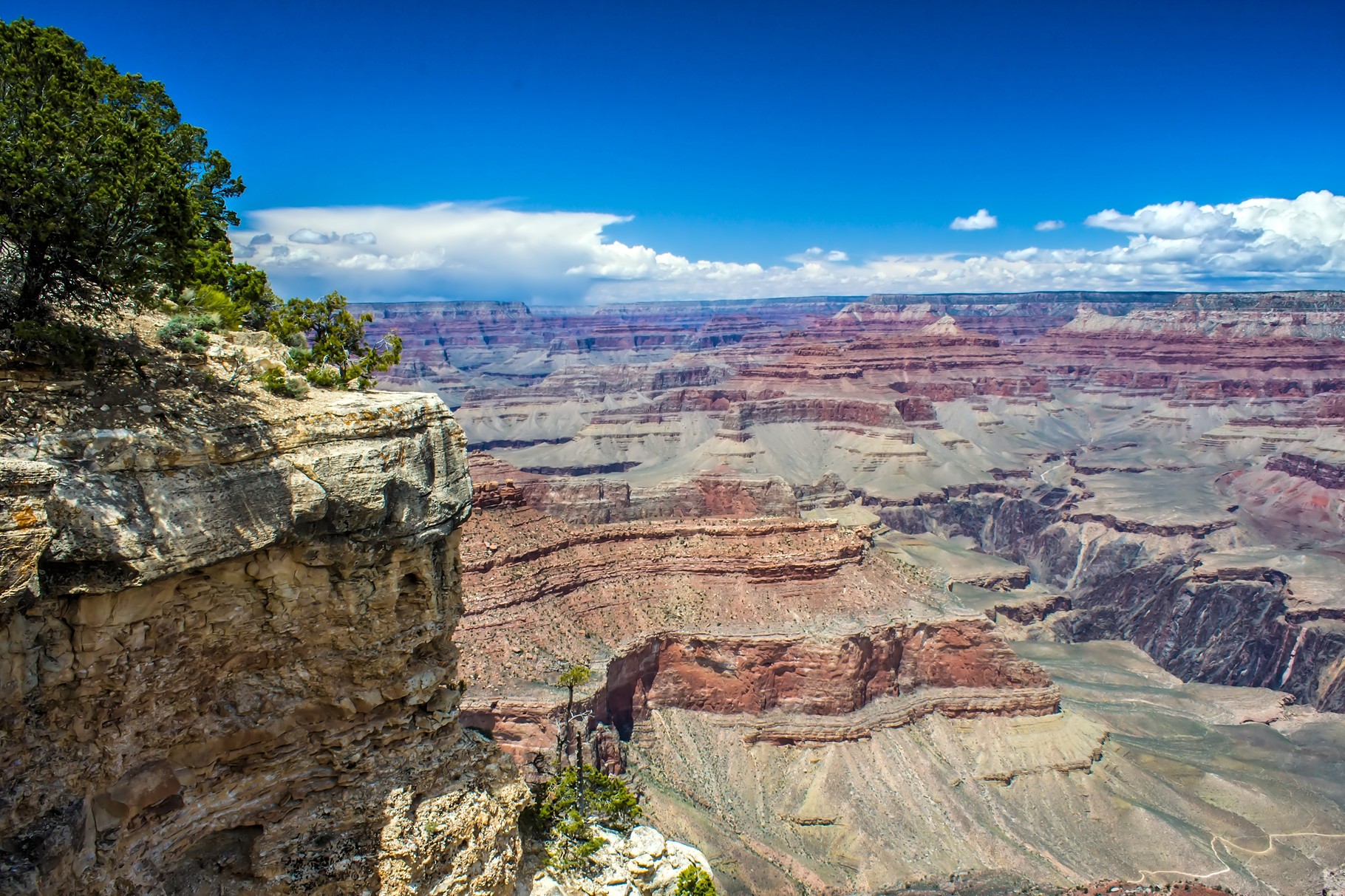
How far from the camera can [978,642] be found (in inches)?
1828

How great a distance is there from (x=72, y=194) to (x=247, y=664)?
718 centimetres

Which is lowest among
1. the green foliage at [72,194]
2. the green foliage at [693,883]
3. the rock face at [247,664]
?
the green foliage at [693,883]

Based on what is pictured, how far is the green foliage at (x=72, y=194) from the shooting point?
10375 millimetres

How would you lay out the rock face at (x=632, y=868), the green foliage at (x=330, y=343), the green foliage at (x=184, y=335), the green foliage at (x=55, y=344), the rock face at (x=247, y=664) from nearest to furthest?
the rock face at (x=247, y=664) → the green foliage at (x=55, y=344) → the green foliage at (x=184, y=335) → the green foliage at (x=330, y=343) → the rock face at (x=632, y=868)

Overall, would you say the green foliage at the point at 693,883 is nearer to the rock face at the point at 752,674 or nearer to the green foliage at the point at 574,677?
the green foliage at the point at 574,677

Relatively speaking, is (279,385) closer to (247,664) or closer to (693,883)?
(247,664)

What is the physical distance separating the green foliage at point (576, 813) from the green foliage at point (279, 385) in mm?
13026

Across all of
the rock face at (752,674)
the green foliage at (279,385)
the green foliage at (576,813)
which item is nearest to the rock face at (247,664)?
the green foliage at (279,385)

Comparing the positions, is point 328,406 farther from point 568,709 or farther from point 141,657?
point 568,709

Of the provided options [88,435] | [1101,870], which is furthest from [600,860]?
[1101,870]

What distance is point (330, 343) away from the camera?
16.2 meters

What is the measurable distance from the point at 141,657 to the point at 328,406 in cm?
437

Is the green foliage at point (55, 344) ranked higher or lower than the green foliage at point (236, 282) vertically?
lower

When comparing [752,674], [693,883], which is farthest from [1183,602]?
[693,883]
